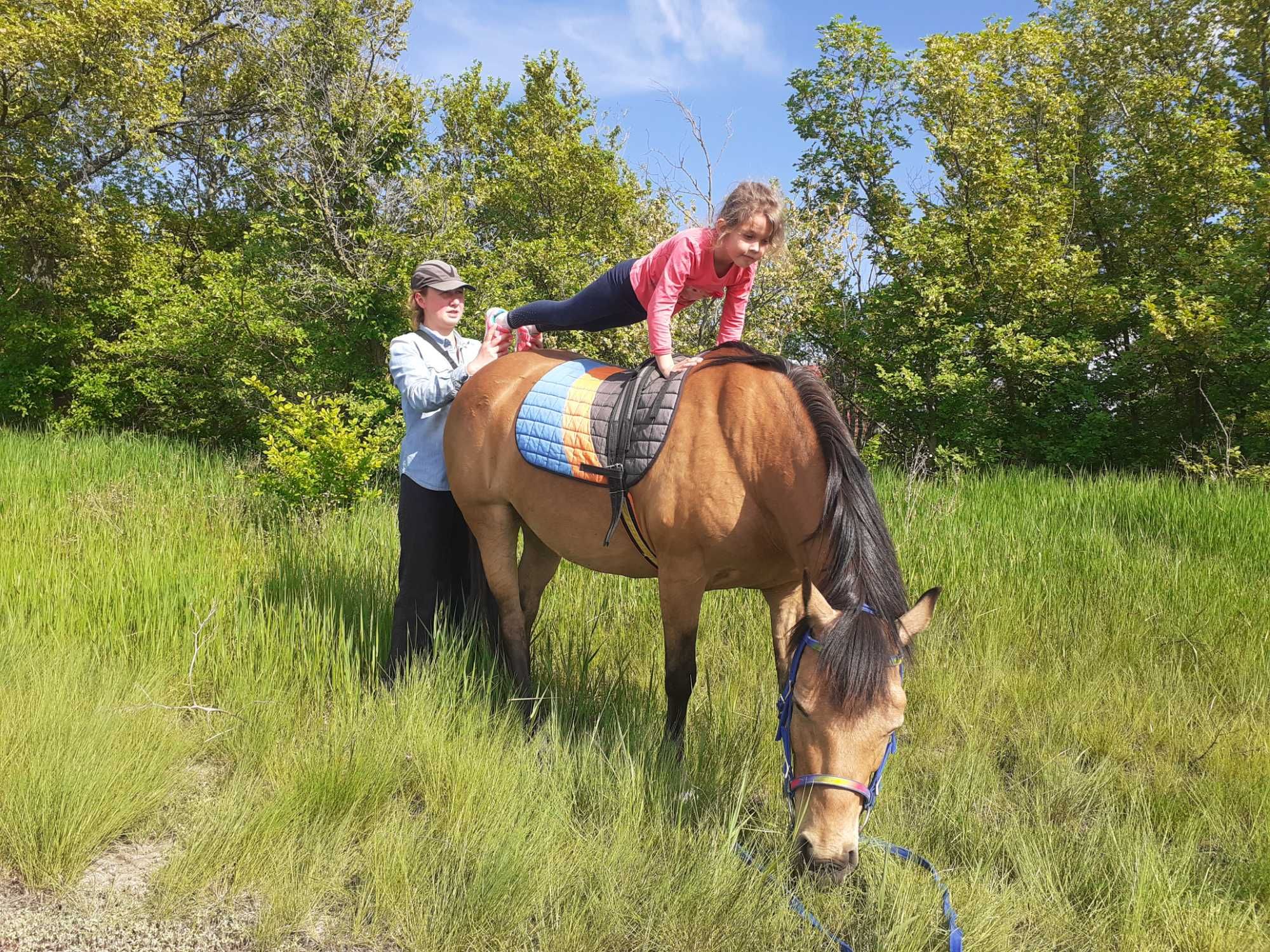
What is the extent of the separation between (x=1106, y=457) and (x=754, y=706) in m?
10.8

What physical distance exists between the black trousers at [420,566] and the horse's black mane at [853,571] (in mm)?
1883

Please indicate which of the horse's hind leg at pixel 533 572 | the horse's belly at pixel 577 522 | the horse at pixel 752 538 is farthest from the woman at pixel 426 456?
the horse's belly at pixel 577 522

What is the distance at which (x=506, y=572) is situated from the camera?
3.47m

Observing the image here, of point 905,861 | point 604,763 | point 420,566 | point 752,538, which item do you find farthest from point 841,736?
point 420,566

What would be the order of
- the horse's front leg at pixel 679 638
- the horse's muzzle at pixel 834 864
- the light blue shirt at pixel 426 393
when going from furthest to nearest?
the light blue shirt at pixel 426 393
the horse's front leg at pixel 679 638
the horse's muzzle at pixel 834 864

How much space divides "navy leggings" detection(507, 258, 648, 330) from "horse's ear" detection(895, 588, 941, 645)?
6.10ft

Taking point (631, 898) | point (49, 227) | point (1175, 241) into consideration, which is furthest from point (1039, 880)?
point (49, 227)

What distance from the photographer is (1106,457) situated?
11.6 metres

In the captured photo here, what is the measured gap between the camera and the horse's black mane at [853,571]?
1.98 metres

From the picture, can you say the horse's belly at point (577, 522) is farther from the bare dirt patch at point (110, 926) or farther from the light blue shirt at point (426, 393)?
the bare dirt patch at point (110, 926)

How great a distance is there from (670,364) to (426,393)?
113 cm

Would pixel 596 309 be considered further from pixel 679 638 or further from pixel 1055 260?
pixel 1055 260

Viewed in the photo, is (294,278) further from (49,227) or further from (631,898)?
(631,898)

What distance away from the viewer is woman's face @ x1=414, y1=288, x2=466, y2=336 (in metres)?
3.54
